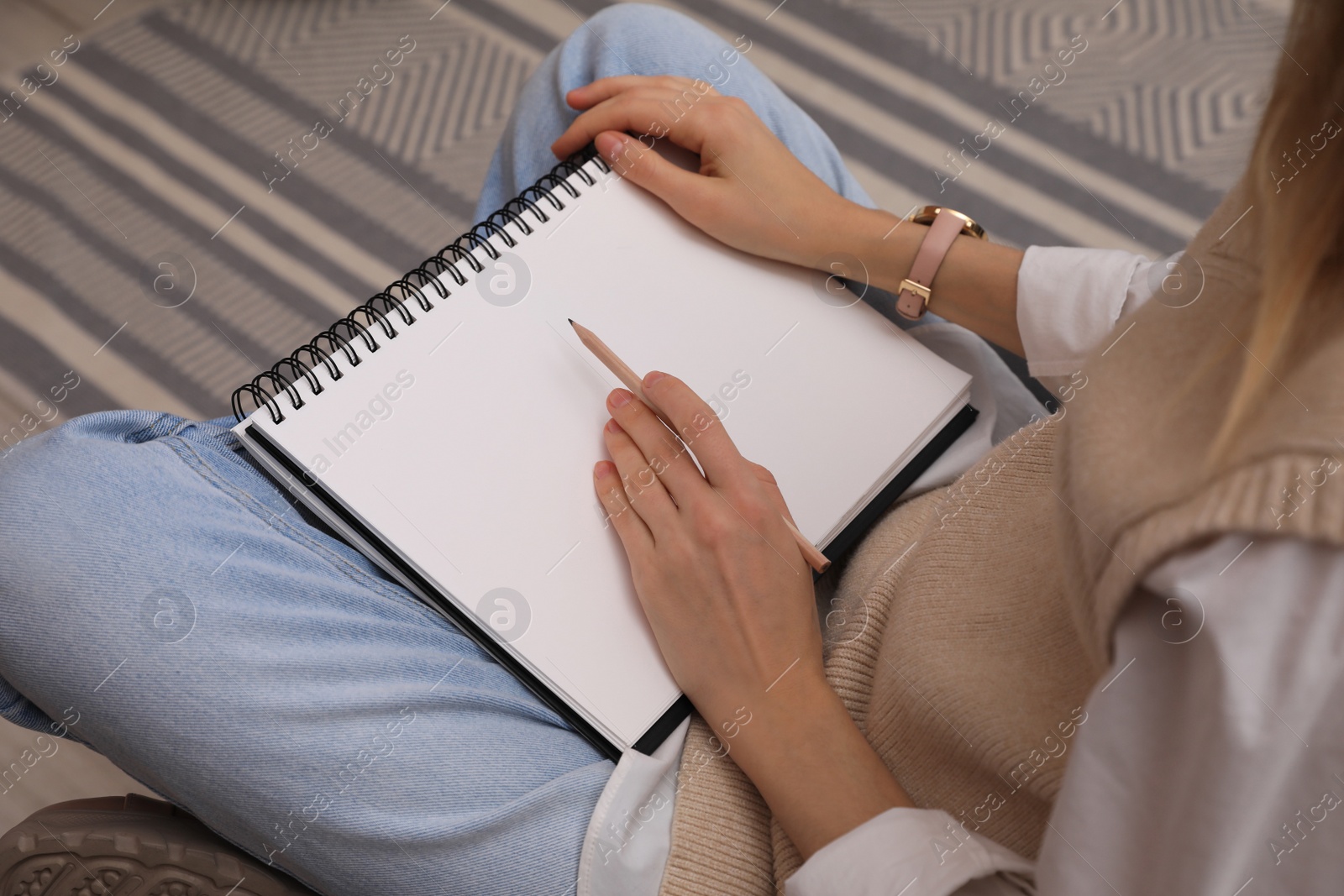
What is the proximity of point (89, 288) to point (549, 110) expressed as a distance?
0.79 m

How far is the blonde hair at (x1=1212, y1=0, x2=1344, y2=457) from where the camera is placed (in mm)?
274

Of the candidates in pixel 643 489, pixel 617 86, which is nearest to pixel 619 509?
pixel 643 489

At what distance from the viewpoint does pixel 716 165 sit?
2.06 ft

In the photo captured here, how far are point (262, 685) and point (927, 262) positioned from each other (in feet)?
1.66

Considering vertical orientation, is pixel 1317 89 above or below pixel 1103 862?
above

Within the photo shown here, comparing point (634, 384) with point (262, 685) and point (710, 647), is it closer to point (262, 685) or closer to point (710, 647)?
point (710, 647)

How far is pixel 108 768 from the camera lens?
0.97 m

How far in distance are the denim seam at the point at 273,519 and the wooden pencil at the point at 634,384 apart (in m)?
0.20

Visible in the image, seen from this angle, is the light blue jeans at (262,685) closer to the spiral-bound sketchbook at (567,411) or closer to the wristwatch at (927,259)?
the spiral-bound sketchbook at (567,411)

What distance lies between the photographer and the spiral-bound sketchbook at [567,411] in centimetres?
51

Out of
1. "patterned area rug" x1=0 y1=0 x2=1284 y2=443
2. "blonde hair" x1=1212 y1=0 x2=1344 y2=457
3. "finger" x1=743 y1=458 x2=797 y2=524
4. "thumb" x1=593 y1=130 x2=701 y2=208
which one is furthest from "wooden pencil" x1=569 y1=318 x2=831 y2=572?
"patterned area rug" x1=0 y1=0 x2=1284 y2=443

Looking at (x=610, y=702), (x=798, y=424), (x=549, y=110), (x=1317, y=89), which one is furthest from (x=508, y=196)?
(x=1317, y=89)

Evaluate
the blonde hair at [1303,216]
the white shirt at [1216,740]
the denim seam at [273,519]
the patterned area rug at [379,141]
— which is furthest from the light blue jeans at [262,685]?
the patterned area rug at [379,141]

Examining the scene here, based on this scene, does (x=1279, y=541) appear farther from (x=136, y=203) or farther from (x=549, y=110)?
(x=136, y=203)
